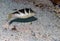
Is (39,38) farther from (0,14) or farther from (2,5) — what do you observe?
(2,5)

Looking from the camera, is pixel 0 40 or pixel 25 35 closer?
pixel 0 40

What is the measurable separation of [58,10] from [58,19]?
78 cm

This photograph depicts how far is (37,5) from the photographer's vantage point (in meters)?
5.47

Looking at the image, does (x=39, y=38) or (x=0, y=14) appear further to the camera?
(x=0, y=14)

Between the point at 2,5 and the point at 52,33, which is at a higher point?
the point at 2,5

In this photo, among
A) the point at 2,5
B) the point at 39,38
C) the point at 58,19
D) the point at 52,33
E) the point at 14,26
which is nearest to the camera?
the point at 39,38

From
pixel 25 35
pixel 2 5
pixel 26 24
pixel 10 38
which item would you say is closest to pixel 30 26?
pixel 26 24

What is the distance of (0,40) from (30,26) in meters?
0.98

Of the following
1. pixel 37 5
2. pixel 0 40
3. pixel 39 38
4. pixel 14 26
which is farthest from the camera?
pixel 37 5

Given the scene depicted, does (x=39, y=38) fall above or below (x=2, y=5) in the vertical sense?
below

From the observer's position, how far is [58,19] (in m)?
4.43

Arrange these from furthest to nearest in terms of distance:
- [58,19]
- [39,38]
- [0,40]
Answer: [58,19] → [39,38] → [0,40]

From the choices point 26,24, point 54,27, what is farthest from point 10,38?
point 54,27

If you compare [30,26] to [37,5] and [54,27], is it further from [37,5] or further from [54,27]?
[37,5]
